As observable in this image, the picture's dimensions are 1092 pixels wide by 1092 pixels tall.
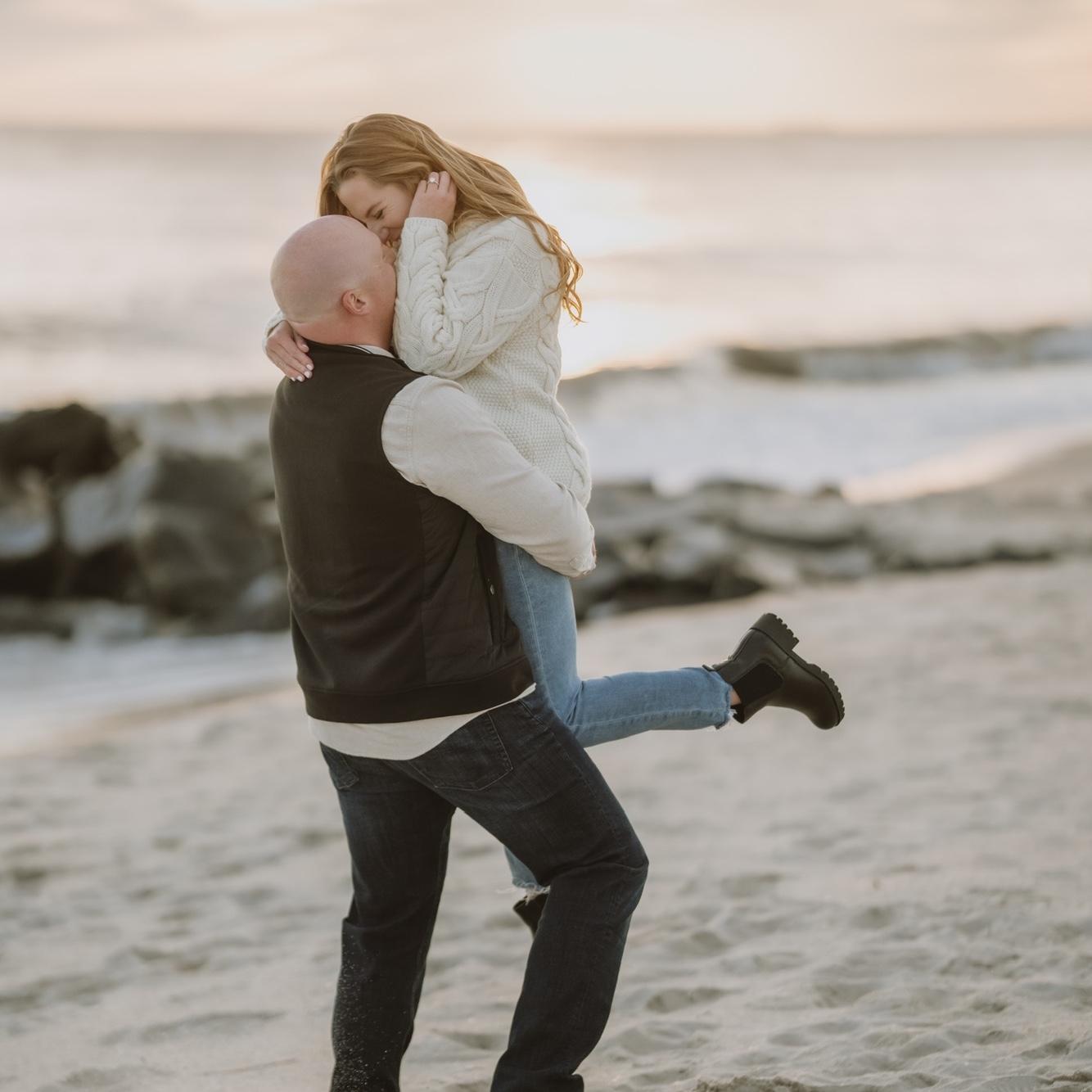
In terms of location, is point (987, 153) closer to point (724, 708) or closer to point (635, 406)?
point (635, 406)

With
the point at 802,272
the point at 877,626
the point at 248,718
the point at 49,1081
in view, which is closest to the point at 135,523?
the point at 248,718

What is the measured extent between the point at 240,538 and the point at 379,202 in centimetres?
809

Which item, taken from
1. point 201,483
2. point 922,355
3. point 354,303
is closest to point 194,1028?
point 354,303

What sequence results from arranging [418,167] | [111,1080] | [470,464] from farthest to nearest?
[111,1080] → [418,167] → [470,464]

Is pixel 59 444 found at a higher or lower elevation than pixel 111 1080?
higher

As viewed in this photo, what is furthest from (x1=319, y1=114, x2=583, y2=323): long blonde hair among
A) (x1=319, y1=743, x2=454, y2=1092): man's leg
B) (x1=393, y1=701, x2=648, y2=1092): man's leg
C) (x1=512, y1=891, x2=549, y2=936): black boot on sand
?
(x1=512, y1=891, x2=549, y2=936): black boot on sand

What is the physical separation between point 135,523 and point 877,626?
18.3 ft

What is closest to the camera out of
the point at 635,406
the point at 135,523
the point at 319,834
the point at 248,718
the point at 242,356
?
the point at 319,834

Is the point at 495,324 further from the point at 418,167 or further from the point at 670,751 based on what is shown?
the point at 670,751

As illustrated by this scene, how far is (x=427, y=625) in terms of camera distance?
8.59 ft

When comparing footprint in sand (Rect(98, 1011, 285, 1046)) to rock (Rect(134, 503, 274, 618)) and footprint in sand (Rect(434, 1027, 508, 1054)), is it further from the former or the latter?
rock (Rect(134, 503, 274, 618))

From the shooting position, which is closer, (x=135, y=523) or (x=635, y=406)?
(x=135, y=523)

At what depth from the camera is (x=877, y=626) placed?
8.36 metres

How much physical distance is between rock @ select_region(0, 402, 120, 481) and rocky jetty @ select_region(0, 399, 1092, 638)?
0.01 metres
